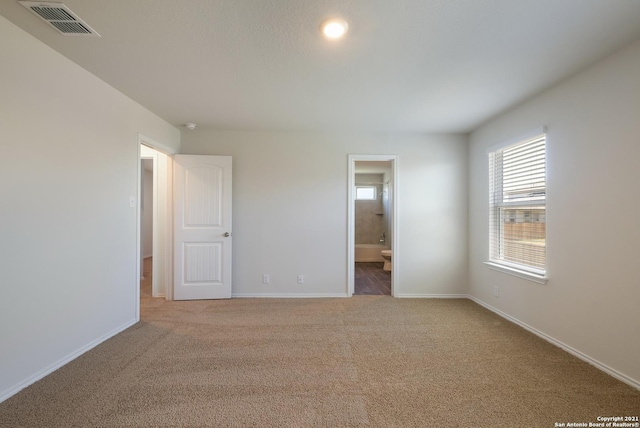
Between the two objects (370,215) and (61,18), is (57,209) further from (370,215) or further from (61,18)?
(370,215)

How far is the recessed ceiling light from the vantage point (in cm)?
168

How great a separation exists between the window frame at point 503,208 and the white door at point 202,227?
3424mm

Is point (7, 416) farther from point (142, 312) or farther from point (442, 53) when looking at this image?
point (442, 53)

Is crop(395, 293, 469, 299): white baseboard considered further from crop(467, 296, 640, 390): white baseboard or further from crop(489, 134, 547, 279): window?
crop(489, 134, 547, 279): window

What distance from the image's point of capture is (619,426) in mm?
1539

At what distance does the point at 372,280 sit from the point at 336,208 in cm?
184

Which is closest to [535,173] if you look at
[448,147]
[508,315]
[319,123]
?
[448,147]

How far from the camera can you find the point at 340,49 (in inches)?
77.6

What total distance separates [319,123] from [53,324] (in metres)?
3.22

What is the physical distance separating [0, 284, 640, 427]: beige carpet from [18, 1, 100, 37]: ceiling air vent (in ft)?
7.78

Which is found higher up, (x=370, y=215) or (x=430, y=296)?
(x=370, y=215)

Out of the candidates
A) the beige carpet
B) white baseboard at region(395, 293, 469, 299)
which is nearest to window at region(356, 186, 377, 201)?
white baseboard at region(395, 293, 469, 299)

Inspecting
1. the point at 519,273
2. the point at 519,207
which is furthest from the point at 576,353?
the point at 519,207

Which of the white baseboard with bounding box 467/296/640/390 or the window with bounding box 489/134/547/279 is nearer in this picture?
the white baseboard with bounding box 467/296/640/390
